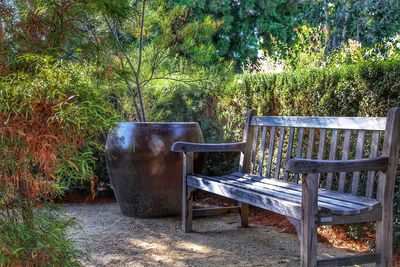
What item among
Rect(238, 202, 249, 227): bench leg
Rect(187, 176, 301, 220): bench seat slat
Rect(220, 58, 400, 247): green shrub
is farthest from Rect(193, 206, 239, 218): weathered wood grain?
Rect(220, 58, 400, 247): green shrub

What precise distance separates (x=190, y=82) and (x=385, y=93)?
7.16 ft

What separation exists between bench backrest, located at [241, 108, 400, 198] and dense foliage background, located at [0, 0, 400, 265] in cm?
28

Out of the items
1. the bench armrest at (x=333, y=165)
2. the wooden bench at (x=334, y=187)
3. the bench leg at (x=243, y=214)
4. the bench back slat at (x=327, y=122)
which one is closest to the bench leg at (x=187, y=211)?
the wooden bench at (x=334, y=187)

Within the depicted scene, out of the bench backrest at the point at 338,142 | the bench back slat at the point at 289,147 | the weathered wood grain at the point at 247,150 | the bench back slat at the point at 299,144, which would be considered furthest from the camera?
the weathered wood grain at the point at 247,150

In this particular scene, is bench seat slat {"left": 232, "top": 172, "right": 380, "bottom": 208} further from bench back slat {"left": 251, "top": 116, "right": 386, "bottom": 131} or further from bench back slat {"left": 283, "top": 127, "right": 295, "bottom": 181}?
bench back slat {"left": 251, "top": 116, "right": 386, "bottom": 131}

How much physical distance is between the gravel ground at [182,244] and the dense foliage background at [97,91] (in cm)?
59

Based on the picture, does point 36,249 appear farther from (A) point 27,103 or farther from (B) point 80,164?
(A) point 27,103

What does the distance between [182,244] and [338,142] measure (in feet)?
4.73

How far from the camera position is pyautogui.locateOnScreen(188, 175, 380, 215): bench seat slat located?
250cm

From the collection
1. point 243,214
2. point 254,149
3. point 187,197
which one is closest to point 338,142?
point 254,149

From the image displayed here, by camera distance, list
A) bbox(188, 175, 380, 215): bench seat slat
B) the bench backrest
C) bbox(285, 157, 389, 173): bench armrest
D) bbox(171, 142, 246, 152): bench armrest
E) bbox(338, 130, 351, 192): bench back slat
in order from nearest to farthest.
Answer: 1. bbox(285, 157, 389, 173): bench armrest
2. bbox(188, 175, 380, 215): bench seat slat
3. the bench backrest
4. bbox(338, 130, 351, 192): bench back slat
5. bbox(171, 142, 246, 152): bench armrest

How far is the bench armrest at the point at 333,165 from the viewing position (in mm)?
2395

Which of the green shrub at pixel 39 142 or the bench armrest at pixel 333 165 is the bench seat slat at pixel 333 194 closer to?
the bench armrest at pixel 333 165

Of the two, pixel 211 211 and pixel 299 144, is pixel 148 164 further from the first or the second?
pixel 299 144
